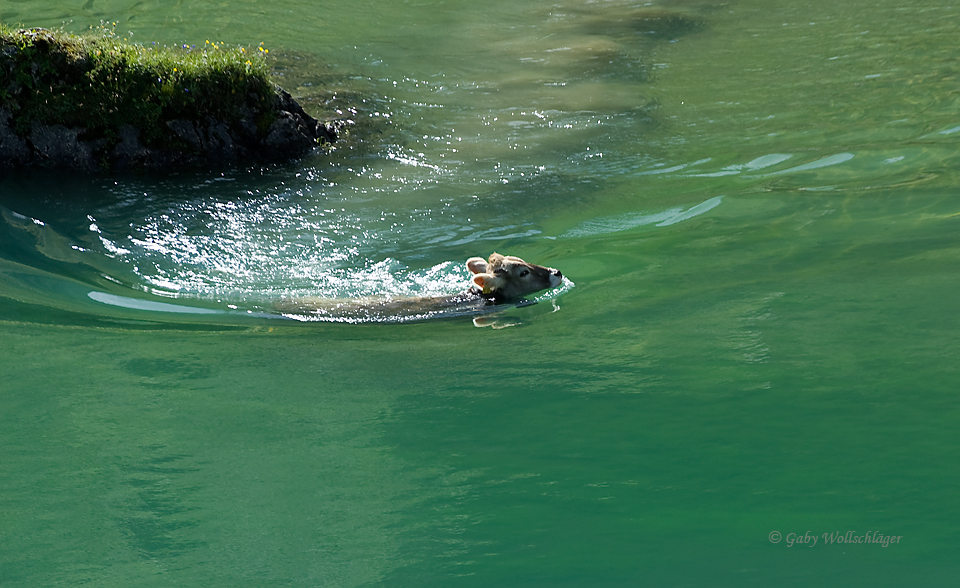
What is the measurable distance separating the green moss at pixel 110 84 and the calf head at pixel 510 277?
18.2 ft

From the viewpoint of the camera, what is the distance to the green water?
4344mm

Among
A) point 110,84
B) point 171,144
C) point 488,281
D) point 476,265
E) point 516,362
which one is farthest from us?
point 171,144

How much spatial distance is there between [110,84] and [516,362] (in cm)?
755

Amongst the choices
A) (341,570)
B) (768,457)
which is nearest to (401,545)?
(341,570)

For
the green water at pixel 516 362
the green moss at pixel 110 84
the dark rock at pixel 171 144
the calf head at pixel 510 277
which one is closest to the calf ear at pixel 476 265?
the calf head at pixel 510 277

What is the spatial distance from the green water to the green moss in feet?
2.92

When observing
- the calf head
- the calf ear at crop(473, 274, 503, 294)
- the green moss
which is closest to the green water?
the calf head

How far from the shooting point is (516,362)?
19.9 ft

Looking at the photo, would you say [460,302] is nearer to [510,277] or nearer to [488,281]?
[488,281]

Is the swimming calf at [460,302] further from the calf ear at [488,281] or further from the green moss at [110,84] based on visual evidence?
the green moss at [110,84]

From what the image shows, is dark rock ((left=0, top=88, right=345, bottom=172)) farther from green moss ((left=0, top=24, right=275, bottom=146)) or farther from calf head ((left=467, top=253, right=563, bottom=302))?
calf head ((left=467, top=253, right=563, bottom=302))

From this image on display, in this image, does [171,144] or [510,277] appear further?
[171,144]

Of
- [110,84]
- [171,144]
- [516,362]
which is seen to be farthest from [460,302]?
[110,84]

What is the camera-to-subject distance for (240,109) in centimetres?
1131
